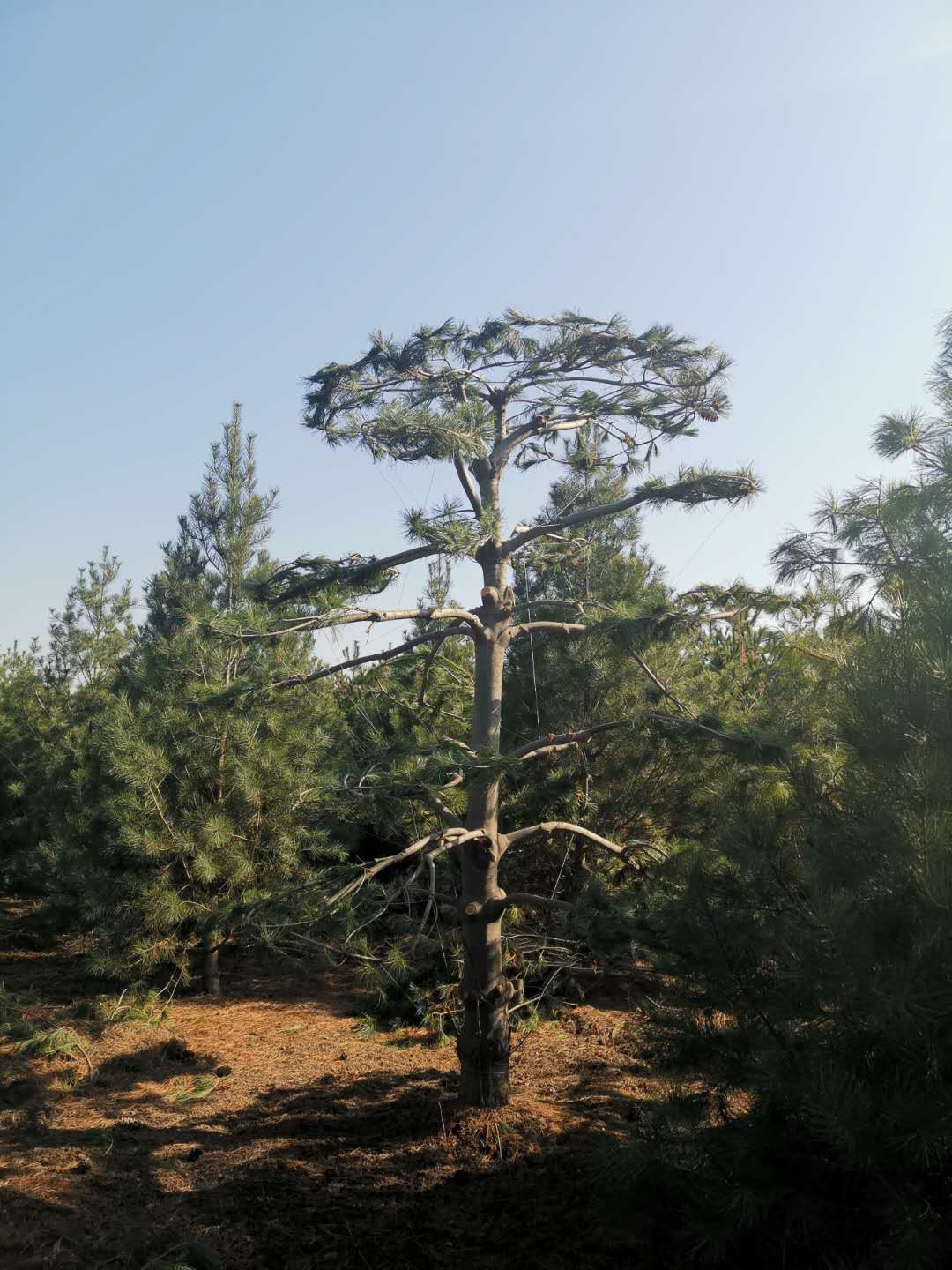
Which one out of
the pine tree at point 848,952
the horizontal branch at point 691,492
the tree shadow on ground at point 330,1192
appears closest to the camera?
the pine tree at point 848,952

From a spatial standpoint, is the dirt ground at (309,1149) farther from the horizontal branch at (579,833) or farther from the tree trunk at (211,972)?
the horizontal branch at (579,833)

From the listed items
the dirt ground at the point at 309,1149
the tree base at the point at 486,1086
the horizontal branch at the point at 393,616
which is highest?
the horizontal branch at the point at 393,616

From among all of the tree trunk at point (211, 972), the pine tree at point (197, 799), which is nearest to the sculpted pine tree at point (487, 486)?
the pine tree at point (197, 799)

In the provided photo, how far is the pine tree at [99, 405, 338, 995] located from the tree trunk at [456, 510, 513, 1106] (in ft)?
7.70

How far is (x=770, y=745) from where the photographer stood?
4.86 meters

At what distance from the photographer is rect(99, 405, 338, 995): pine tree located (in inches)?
344

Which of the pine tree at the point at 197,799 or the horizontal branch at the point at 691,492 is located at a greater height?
the horizontal branch at the point at 691,492

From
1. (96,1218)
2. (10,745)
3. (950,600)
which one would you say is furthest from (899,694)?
(10,745)

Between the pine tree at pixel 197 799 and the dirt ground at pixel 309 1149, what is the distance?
3.28 ft

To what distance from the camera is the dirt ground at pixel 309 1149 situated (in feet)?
14.3

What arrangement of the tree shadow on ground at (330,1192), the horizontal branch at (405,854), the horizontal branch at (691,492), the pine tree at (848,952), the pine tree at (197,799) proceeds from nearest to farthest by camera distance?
1. the pine tree at (848,952)
2. the tree shadow on ground at (330,1192)
3. the horizontal branch at (405,854)
4. the horizontal branch at (691,492)
5. the pine tree at (197,799)

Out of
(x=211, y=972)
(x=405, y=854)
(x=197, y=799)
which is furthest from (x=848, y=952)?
(x=211, y=972)

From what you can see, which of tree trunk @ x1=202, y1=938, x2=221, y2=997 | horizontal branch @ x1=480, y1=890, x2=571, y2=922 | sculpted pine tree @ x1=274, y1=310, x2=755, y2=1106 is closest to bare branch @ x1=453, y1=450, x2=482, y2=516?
sculpted pine tree @ x1=274, y1=310, x2=755, y2=1106

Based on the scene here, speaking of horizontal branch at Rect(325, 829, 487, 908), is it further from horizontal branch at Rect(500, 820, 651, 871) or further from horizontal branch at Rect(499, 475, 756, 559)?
horizontal branch at Rect(499, 475, 756, 559)
